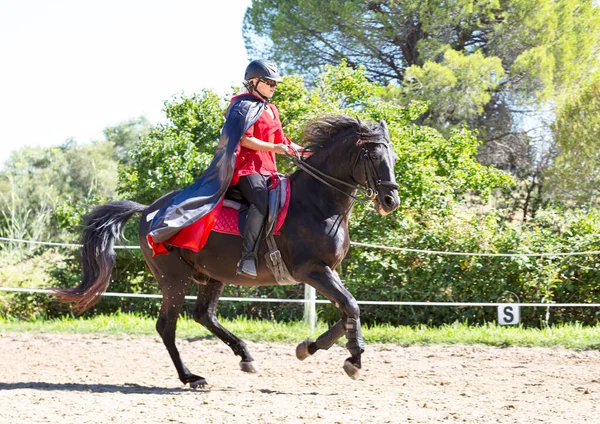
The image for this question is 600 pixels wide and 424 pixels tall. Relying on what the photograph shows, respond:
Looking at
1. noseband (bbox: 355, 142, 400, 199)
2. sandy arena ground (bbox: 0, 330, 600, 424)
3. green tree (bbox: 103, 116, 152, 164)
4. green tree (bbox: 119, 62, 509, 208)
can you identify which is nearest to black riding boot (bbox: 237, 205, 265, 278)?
noseband (bbox: 355, 142, 400, 199)

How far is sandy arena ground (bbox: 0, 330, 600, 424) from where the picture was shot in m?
4.56

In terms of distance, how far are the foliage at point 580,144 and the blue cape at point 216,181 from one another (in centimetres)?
1464

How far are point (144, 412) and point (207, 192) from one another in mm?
1757

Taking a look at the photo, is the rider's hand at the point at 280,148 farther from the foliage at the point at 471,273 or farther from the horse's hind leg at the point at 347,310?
the foliage at the point at 471,273

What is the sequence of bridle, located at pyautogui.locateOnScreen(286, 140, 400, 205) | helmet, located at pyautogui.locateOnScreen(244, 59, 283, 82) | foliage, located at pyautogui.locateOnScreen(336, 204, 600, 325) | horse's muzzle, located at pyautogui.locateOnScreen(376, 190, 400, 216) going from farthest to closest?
foliage, located at pyautogui.locateOnScreen(336, 204, 600, 325)
helmet, located at pyautogui.locateOnScreen(244, 59, 283, 82)
bridle, located at pyautogui.locateOnScreen(286, 140, 400, 205)
horse's muzzle, located at pyautogui.locateOnScreen(376, 190, 400, 216)

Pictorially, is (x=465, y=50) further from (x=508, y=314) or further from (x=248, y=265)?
(x=248, y=265)

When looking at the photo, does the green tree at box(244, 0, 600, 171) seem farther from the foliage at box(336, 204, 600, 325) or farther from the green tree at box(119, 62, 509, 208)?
the foliage at box(336, 204, 600, 325)

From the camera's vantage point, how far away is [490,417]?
4.48 metres

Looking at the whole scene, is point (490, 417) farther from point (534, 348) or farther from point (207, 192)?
point (534, 348)

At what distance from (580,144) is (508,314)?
10994 mm

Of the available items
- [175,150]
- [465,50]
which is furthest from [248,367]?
[465,50]

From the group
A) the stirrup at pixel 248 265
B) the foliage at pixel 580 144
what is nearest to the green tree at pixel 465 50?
the foliage at pixel 580 144

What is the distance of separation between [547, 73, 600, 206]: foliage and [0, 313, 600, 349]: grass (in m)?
10.2

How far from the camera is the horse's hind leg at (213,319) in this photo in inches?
247
